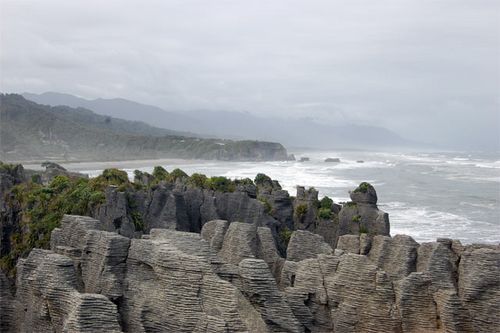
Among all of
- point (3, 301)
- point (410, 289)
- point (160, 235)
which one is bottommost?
A: point (3, 301)

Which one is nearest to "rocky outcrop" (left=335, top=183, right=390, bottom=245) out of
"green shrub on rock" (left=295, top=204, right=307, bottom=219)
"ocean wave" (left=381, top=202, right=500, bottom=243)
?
"green shrub on rock" (left=295, top=204, right=307, bottom=219)

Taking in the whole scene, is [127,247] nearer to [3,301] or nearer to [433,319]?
[3,301]

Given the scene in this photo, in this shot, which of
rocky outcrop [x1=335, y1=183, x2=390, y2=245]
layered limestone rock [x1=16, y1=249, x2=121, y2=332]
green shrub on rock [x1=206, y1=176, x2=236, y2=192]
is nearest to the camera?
layered limestone rock [x1=16, y1=249, x2=121, y2=332]

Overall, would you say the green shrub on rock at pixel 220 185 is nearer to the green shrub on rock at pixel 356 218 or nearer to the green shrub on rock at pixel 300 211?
the green shrub on rock at pixel 300 211

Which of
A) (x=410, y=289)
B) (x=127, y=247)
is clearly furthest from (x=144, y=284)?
(x=410, y=289)

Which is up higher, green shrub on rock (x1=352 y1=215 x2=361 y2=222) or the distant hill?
the distant hill

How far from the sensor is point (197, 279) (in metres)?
12.2

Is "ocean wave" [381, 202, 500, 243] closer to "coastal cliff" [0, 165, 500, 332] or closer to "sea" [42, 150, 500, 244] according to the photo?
"sea" [42, 150, 500, 244]

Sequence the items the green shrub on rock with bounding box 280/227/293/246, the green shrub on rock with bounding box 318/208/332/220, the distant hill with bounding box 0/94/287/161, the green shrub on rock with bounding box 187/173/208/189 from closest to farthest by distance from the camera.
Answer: the green shrub on rock with bounding box 280/227/293/246
the green shrub on rock with bounding box 318/208/332/220
the green shrub on rock with bounding box 187/173/208/189
the distant hill with bounding box 0/94/287/161

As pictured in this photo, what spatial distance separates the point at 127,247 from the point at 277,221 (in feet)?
57.0

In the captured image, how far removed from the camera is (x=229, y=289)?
11.9m

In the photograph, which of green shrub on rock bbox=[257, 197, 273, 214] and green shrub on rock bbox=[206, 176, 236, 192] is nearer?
green shrub on rock bbox=[257, 197, 273, 214]

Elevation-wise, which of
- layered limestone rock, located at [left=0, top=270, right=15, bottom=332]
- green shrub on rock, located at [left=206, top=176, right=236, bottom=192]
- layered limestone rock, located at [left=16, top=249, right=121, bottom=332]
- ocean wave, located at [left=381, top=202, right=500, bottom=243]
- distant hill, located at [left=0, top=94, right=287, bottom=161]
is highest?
distant hill, located at [left=0, top=94, right=287, bottom=161]

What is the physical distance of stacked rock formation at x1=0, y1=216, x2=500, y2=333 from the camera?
39.4 ft
